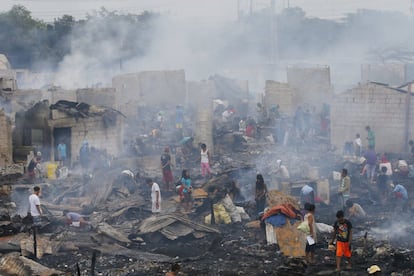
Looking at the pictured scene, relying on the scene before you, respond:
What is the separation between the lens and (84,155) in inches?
789

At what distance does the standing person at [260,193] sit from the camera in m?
14.9

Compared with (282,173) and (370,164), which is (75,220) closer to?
(282,173)

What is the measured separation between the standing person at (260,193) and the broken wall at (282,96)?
47.7 ft

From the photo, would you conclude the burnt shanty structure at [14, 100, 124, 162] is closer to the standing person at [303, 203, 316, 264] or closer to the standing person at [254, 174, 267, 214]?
the standing person at [254, 174, 267, 214]

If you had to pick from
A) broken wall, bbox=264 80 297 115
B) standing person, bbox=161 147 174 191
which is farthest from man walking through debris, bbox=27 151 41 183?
broken wall, bbox=264 80 297 115

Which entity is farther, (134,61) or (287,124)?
(134,61)

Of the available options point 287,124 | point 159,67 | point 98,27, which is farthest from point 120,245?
point 98,27

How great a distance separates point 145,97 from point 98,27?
58.2ft

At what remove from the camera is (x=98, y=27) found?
4847cm

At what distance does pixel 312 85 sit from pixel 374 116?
8.20 m

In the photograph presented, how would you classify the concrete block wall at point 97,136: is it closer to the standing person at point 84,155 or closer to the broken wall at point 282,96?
the standing person at point 84,155

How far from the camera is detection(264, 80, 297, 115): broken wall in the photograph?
2938 cm

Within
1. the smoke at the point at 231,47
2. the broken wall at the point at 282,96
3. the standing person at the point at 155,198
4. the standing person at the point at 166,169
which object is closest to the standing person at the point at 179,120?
the broken wall at the point at 282,96

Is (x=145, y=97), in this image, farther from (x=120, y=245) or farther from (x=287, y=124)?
(x=120, y=245)
